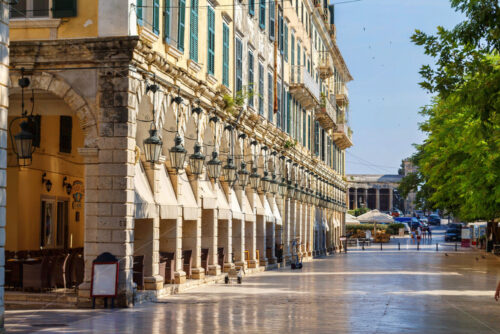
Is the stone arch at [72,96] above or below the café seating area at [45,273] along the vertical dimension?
above

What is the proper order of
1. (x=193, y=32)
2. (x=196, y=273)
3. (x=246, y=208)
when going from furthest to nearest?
(x=246, y=208)
(x=196, y=273)
(x=193, y=32)

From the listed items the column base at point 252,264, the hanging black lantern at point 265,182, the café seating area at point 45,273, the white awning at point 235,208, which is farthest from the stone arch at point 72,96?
the hanging black lantern at point 265,182

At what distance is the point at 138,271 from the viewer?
19.8 metres

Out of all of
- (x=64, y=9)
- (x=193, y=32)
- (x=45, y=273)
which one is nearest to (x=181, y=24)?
(x=193, y=32)

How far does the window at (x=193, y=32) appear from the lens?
2364 centimetres

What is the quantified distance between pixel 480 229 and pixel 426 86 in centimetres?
6823

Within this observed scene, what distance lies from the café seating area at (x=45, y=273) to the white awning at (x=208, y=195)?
19.7 ft

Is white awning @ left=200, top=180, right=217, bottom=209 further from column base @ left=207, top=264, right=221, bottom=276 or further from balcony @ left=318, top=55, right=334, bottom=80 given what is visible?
balcony @ left=318, top=55, right=334, bottom=80

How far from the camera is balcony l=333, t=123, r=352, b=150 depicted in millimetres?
63188

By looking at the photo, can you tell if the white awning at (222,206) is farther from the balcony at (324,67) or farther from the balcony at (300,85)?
the balcony at (324,67)

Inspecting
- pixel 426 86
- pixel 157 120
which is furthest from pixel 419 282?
pixel 426 86

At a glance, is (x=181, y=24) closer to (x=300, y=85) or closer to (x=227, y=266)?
(x=227, y=266)

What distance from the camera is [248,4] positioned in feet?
104

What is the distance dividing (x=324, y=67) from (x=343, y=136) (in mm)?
10076
